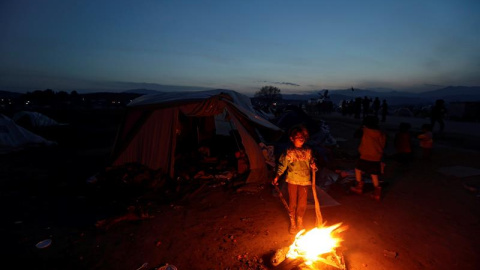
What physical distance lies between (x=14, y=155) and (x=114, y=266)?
10.7 m

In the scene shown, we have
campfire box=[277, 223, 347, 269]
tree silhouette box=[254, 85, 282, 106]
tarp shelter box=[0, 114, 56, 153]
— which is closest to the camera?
campfire box=[277, 223, 347, 269]

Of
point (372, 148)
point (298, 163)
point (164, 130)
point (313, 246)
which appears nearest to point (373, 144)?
point (372, 148)

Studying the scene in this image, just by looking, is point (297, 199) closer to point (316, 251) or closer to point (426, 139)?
point (316, 251)

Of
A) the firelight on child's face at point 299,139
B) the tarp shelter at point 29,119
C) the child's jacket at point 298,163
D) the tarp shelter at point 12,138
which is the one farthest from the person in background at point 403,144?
the tarp shelter at point 29,119

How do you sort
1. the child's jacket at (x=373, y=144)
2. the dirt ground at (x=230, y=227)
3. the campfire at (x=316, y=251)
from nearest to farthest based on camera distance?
the campfire at (x=316, y=251), the dirt ground at (x=230, y=227), the child's jacket at (x=373, y=144)

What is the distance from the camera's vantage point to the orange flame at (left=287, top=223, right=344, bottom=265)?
3425 mm

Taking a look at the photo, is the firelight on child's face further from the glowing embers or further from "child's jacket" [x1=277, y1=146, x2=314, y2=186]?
the glowing embers

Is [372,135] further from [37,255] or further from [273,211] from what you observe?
[37,255]

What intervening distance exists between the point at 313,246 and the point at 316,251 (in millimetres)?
91

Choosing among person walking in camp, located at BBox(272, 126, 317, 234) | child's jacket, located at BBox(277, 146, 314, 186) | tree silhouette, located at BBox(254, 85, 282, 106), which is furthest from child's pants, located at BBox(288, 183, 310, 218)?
tree silhouette, located at BBox(254, 85, 282, 106)

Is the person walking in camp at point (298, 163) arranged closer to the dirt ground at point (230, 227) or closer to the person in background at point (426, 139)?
the dirt ground at point (230, 227)

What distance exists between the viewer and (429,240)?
430 centimetres

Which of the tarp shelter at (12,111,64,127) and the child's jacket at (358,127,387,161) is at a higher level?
the child's jacket at (358,127,387,161)

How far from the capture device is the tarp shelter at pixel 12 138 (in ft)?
37.4
